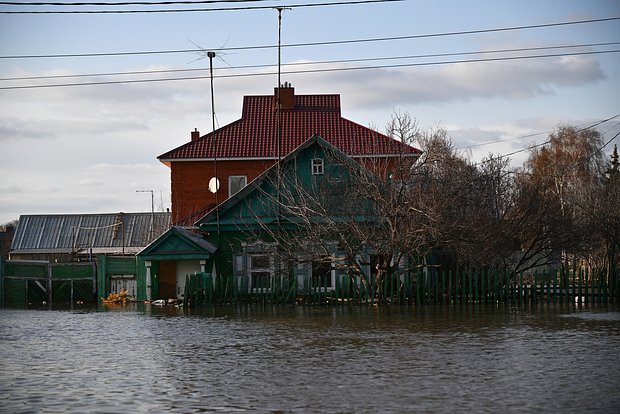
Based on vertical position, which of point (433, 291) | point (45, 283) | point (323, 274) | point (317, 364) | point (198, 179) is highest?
point (198, 179)

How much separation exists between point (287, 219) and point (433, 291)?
6.61 m

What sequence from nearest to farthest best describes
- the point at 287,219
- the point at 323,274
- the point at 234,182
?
the point at 287,219
the point at 323,274
the point at 234,182

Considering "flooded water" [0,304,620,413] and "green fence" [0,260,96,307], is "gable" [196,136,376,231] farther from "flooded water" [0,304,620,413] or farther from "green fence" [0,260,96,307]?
"flooded water" [0,304,620,413]

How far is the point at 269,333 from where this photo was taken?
22219mm

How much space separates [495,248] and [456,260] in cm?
162

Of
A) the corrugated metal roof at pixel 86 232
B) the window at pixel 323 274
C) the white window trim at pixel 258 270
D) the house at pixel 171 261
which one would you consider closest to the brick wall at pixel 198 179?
the house at pixel 171 261

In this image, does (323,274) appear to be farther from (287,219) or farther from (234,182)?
(234,182)

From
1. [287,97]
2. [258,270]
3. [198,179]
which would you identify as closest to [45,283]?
[258,270]

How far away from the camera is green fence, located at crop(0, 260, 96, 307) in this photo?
37938mm

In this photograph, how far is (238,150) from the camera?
4631 centimetres

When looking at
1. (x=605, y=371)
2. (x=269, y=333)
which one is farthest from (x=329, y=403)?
(x=269, y=333)

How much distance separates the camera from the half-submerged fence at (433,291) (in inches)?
1241

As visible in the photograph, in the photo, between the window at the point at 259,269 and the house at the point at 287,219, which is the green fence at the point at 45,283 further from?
the window at the point at 259,269

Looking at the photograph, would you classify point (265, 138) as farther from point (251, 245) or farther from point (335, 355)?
point (335, 355)
